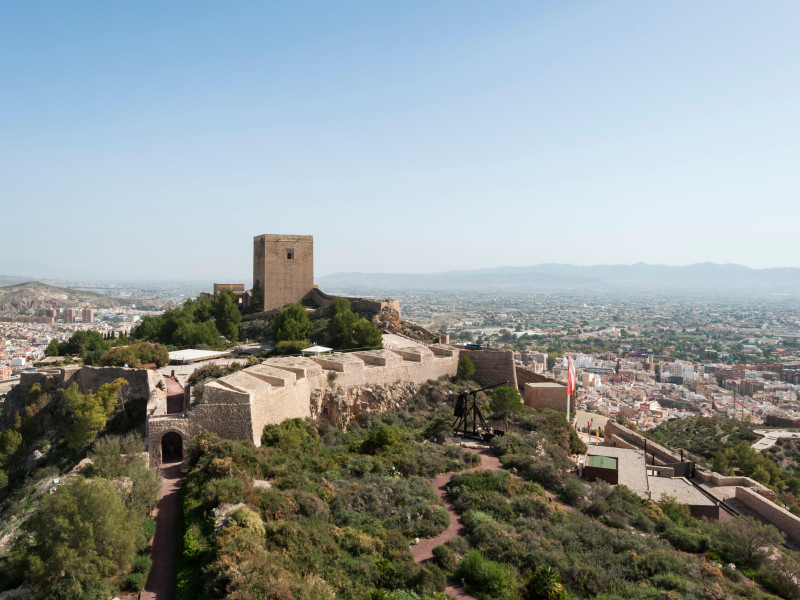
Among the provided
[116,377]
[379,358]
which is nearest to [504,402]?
[379,358]

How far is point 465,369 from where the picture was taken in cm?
2670

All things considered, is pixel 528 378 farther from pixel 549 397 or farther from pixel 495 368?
pixel 495 368

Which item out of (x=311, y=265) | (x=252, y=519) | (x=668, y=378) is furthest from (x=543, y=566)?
(x=668, y=378)

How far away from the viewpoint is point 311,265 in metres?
37.3

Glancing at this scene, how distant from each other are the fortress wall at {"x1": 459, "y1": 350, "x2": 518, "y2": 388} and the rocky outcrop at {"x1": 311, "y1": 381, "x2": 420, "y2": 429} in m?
4.34

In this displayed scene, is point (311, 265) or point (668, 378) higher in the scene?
point (311, 265)

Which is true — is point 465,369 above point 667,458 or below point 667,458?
above

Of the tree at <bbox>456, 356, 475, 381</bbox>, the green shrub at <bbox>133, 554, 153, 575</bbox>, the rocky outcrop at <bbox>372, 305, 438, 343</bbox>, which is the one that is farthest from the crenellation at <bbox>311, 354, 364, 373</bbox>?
the green shrub at <bbox>133, 554, 153, 575</bbox>

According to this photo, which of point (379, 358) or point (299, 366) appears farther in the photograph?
point (379, 358)

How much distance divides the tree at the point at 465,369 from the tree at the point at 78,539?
18.4 m

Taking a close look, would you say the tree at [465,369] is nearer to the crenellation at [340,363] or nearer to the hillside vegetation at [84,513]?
the crenellation at [340,363]

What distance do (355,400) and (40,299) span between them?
130m

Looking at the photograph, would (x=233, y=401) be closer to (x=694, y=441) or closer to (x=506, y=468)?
(x=506, y=468)

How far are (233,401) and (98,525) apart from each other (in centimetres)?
586
